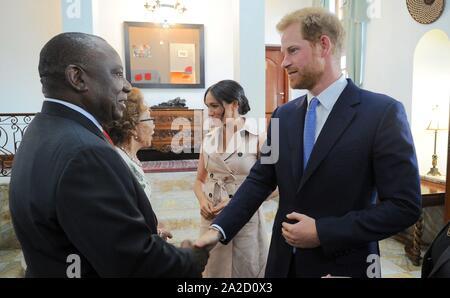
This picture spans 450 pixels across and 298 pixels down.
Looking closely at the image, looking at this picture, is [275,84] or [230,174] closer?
[230,174]

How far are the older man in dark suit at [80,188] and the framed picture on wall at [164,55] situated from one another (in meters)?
5.83

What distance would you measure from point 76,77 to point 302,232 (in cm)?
78

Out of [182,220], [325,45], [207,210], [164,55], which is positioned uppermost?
[164,55]

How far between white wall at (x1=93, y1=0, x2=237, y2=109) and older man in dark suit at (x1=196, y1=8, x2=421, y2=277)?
552 centimetres

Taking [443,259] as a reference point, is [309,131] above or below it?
Result: above

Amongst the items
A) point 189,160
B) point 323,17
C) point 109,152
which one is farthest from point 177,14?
point 109,152

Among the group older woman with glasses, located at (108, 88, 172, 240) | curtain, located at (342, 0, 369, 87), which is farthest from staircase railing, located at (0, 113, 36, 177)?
curtain, located at (342, 0, 369, 87)

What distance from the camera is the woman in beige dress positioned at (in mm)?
1871

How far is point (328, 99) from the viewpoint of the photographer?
3.78ft

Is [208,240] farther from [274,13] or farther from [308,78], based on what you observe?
[274,13]

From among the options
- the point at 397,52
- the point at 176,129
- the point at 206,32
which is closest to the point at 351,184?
the point at 397,52

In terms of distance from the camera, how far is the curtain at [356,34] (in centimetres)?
500
